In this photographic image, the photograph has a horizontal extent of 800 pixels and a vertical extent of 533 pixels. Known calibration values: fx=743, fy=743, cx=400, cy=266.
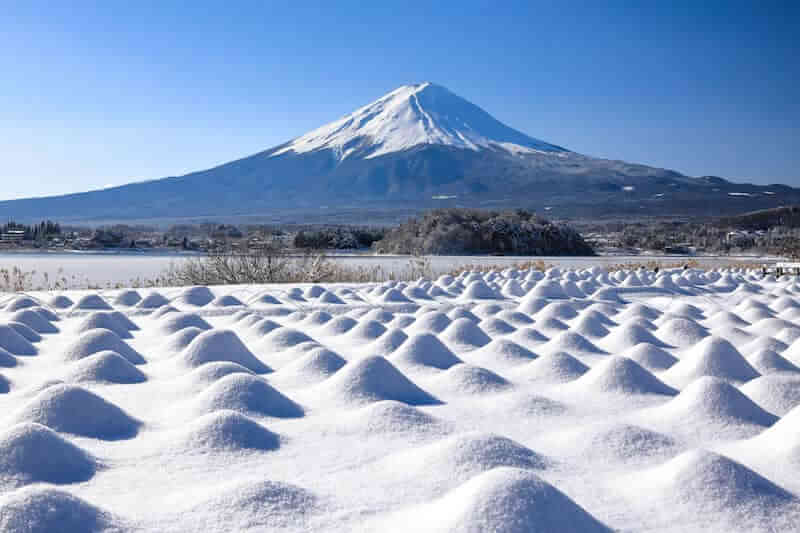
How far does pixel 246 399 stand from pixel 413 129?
462 ft

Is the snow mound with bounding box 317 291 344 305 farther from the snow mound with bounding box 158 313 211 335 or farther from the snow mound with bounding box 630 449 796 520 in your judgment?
the snow mound with bounding box 630 449 796 520

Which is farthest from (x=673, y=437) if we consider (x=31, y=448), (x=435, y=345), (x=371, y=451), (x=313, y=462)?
(x=31, y=448)

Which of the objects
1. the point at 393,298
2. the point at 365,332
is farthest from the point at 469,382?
the point at 393,298

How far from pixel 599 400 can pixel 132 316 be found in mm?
3844

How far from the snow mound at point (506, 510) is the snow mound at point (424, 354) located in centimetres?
191

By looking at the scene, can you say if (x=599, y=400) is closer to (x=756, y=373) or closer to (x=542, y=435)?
(x=542, y=435)

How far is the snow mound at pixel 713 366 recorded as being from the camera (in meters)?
3.36

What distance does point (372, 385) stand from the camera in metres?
2.97

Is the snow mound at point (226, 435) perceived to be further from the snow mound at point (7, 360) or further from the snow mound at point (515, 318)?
the snow mound at point (515, 318)

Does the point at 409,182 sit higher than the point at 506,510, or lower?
higher

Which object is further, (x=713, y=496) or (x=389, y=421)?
(x=389, y=421)

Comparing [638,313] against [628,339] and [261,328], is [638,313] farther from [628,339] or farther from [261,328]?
[261,328]

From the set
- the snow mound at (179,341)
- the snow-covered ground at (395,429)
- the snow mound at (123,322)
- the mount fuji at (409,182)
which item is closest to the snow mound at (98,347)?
the snow-covered ground at (395,429)

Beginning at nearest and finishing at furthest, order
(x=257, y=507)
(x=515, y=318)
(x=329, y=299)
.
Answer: (x=257, y=507) → (x=515, y=318) → (x=329, y=299)
